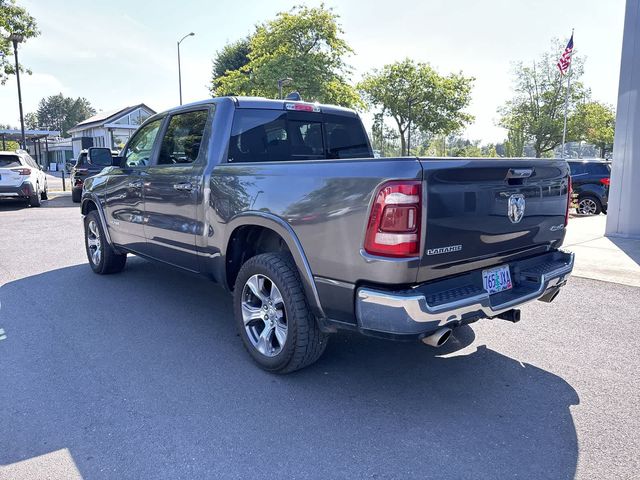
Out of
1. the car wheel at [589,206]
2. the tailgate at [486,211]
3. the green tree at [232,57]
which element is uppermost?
the green tree at [232,57]

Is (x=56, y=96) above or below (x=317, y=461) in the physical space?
above

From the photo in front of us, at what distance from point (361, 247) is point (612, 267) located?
18.7 feet

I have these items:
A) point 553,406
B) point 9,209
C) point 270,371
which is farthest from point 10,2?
point 553,406

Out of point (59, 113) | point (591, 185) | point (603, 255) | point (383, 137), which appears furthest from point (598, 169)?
point (59, 113)

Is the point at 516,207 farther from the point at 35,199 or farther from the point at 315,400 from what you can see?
the point at 35,199

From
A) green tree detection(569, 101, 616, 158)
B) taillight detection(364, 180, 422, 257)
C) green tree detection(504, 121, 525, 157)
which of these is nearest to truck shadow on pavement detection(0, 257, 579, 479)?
taillight detection(364, 180, 422, 257)

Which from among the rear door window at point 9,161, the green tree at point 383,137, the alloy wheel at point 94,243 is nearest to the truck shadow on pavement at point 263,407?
the alloy wheel at point 94,243

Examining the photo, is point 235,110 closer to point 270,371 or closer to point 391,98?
point 270,371

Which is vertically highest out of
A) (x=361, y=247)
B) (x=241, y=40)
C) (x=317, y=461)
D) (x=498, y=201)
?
(x=241, y=40)

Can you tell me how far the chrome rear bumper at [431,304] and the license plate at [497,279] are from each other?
36mm

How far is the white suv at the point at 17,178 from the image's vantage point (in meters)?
13.3

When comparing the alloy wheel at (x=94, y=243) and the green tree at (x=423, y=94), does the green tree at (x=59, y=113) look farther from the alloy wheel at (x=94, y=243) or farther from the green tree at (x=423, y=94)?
the alloy wheel at (x=94, y=243)

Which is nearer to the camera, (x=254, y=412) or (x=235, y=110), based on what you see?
(x=254, y=412)

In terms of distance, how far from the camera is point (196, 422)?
286 cm
